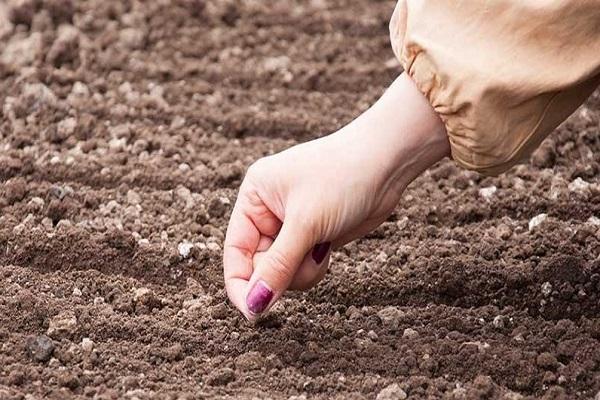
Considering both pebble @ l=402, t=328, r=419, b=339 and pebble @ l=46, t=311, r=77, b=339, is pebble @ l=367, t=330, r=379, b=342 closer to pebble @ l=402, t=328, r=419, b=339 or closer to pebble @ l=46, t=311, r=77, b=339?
pebble @ l=402, t=328, r=419, b=339

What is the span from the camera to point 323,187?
208 centimetres

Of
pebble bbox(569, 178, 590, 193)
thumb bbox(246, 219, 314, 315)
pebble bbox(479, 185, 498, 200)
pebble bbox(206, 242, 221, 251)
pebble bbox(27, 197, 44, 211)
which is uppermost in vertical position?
thumb bbox(246, 219, 314, 315)

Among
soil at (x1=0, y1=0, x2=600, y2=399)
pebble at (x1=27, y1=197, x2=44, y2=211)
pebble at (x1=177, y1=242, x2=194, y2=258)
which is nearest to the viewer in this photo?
soil at (x1=0, y1=0, x2=600, y2=399)

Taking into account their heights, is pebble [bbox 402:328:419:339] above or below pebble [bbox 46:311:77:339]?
below

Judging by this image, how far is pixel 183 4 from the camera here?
355 centimetres

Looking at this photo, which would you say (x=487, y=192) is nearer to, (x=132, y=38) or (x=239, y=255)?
(x=239, y=255)

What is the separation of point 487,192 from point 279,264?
826 mm

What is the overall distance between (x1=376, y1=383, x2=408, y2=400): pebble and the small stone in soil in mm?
261

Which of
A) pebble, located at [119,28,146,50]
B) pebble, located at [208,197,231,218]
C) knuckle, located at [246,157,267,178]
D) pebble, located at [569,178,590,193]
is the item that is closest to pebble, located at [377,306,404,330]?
knuckle, located at [246,157,267,178]

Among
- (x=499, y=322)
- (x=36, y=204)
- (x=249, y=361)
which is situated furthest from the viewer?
(x=36, y=204)

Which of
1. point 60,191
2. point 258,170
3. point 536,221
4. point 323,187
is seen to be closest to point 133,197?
point 60,191

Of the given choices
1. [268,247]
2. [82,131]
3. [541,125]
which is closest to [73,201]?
[82,131]

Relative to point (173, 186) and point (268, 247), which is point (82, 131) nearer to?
point (173, 186)

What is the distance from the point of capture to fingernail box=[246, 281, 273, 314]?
207 cm
